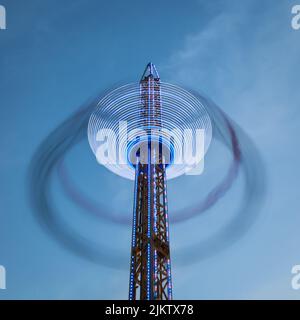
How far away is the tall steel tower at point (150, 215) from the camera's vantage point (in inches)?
950

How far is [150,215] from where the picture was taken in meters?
25.9

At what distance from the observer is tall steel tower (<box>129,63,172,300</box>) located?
2414cm

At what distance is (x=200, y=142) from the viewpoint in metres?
25.6

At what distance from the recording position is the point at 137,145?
27688 mm
